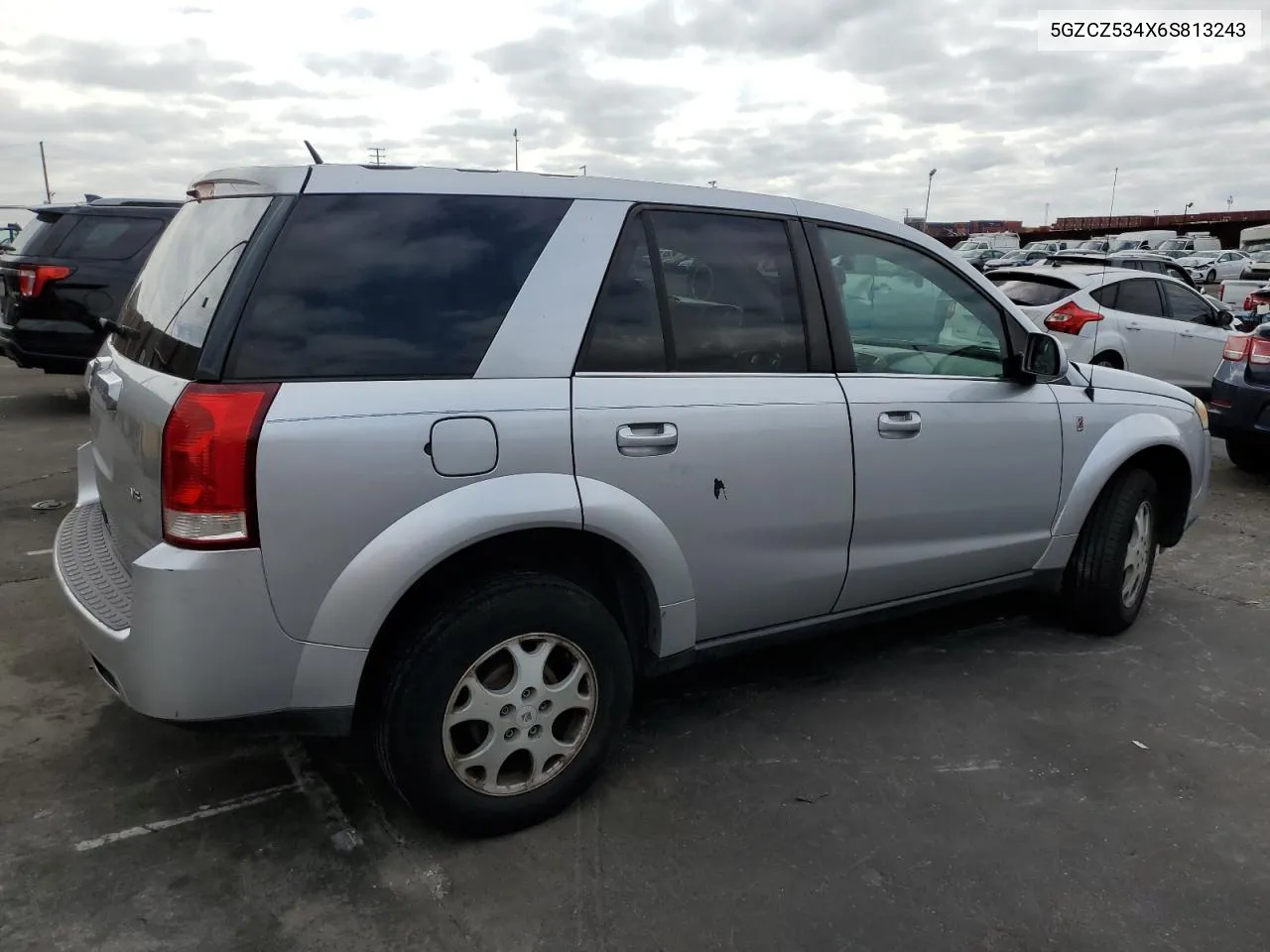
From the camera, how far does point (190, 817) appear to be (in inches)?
111

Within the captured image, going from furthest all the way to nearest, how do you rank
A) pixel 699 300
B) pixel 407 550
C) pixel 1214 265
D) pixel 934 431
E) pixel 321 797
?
pixel 1214 265
pixel 934 431
pixel 699 300
pixel 321 797
pixel 407 550

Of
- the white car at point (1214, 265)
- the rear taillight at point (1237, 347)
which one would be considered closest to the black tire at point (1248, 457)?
the rear taillight at point (1237, 347)

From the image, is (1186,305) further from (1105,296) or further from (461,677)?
(461,677)

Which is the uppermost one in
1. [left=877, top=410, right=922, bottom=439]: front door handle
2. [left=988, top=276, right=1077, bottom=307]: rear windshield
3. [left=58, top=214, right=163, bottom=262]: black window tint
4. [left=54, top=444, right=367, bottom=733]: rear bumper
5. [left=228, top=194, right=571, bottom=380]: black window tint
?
[left=58, top=214, right=163, bottom=262]: black window tint

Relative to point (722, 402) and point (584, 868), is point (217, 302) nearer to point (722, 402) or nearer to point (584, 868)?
point (722, 402)

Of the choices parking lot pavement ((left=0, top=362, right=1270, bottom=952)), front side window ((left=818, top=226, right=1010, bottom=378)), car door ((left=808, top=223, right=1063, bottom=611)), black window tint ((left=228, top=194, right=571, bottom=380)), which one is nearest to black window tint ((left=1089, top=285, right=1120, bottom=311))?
parking lot pavement ((left=0, top=362, right=1270, bottom=952))

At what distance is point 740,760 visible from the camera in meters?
3.23

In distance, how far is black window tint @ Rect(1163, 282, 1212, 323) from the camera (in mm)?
10359

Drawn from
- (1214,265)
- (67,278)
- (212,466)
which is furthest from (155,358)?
(1214,265)

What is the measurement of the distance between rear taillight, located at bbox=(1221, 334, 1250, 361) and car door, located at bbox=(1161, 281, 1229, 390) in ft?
8.87

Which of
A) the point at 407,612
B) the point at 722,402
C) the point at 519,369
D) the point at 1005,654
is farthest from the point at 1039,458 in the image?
the point at 407,612

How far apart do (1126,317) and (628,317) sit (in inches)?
338

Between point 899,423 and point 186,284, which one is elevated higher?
point 186,284

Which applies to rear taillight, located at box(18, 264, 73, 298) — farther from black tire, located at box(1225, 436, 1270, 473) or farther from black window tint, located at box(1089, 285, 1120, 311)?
black tire, located at box(1225, 436, 1270, 473)
